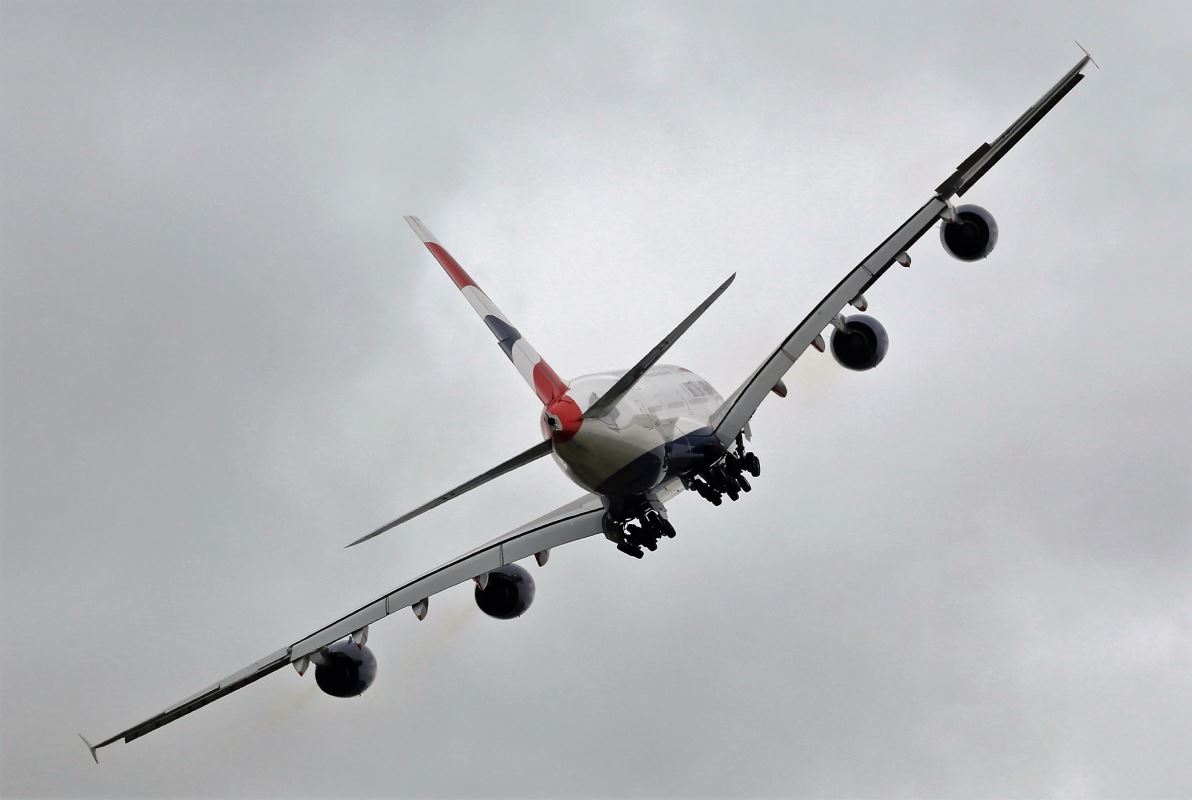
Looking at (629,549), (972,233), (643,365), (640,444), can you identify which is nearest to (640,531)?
(629,549)

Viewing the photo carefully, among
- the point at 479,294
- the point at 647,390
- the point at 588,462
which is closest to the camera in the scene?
the point at 588,462

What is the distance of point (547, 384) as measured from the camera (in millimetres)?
36719

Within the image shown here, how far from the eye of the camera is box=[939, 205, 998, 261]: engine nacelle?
41.2 meters

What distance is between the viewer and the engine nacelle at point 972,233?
135ft

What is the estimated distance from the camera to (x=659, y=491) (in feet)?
Result: 135

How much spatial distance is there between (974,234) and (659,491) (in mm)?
10592

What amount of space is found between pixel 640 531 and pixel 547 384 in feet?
19.5

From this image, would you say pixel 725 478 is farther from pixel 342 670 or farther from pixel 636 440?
pixel 342 670

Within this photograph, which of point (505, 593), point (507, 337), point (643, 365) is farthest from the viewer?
point (505, 593)

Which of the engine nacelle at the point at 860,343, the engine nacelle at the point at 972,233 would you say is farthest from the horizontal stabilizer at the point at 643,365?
the engine nacelle at the point at 972,233

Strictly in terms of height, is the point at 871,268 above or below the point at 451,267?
below

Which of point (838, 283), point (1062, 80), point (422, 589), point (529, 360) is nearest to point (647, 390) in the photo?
point (529, 360)

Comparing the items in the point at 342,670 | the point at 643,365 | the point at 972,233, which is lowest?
the point at 643,365

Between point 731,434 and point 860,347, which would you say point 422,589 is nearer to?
point 731,434
